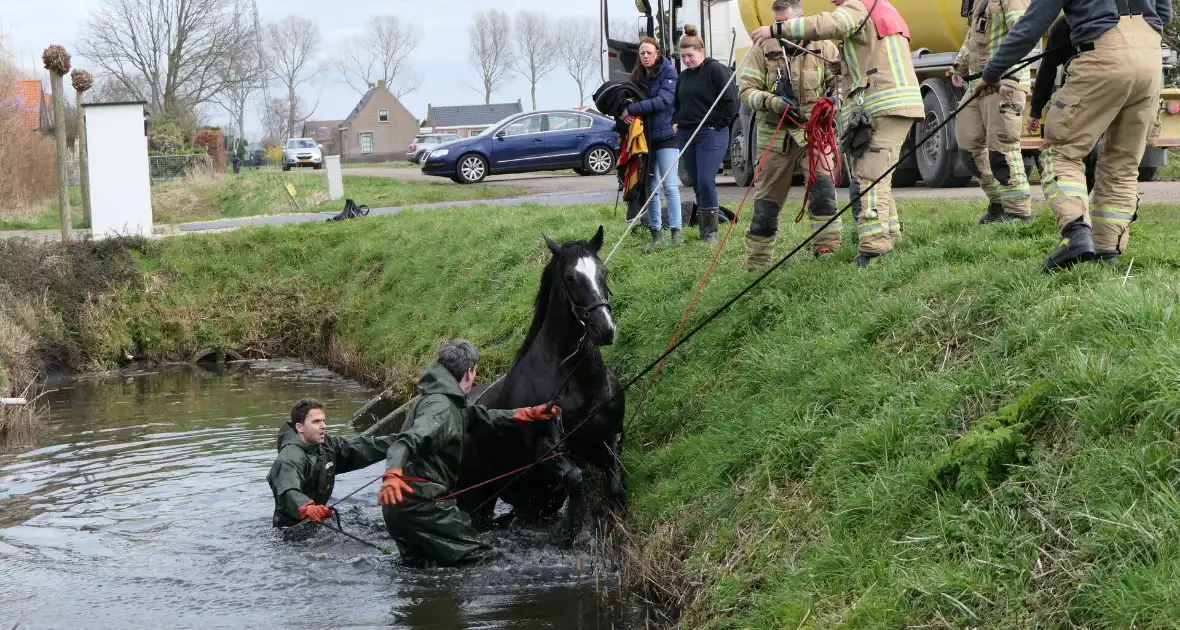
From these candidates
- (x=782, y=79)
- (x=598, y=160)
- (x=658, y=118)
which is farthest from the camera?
(x=598, y=160)

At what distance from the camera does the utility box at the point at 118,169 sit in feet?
60.7

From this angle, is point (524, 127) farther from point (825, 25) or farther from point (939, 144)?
point (825, 25)

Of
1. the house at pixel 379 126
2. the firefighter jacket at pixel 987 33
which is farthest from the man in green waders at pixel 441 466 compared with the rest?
the house at pixel 379 126

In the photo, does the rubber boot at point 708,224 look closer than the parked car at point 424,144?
Yes

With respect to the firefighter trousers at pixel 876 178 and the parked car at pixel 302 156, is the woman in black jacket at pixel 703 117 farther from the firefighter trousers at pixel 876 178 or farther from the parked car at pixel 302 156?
the parked car at pixel 302 156

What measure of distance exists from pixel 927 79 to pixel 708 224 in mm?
5754

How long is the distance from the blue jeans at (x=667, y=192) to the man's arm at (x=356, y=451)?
4403 mm

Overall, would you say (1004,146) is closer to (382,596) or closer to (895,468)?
(895,468)

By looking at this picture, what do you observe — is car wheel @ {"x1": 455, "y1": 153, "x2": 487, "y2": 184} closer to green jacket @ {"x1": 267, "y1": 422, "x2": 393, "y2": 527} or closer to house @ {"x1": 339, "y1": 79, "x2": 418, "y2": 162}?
green jacket @ {"x1": 267, "y1": 422, "x2": 393, "y2": 527}

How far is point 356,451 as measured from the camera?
7.91 m

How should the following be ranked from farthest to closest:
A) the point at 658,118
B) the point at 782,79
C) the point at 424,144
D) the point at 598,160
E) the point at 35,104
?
the point at 424,144 → the point at 35,104 → the point at 598,160 → the point at 658,118 → the point at 782,79

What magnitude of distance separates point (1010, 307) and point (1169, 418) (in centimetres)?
179

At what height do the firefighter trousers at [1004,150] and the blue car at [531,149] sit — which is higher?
the blue car at [531,149]

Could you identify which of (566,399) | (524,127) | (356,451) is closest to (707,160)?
(566,399)
